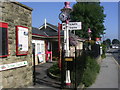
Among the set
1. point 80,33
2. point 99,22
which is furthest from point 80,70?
point 99,22

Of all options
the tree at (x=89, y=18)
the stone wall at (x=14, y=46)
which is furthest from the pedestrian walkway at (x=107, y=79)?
the tree at (x=89, y=18)

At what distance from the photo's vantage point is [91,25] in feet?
149

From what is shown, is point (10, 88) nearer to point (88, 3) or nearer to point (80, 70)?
point (80, 70)

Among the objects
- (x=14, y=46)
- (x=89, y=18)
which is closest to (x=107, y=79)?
(x=14, y=46)

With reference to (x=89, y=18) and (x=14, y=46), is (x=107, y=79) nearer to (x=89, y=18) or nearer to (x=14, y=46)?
(x=14, y=46)

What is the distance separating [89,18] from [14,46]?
39848mm

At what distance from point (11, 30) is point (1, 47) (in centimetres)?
87

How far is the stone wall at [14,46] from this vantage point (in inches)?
261

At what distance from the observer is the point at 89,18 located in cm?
4559

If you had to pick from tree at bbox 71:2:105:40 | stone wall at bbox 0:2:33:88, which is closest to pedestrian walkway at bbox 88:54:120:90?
stone wall at bbox 0:2:33:88

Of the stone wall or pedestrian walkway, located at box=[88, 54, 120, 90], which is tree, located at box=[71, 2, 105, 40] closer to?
pedestrian walkway, located at box=[88, 54, 120, 90]

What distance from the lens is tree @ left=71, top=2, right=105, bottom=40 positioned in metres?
44.7

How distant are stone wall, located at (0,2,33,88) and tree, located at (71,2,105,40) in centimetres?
3668

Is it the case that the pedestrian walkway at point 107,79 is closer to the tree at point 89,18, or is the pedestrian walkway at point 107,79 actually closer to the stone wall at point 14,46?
the stone wall at point 14,46
